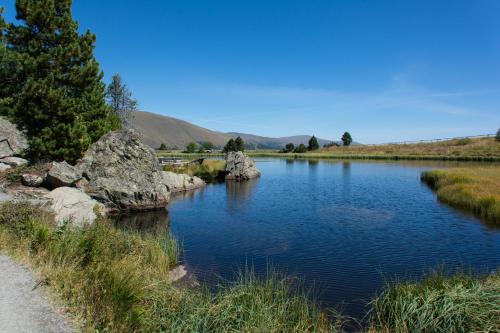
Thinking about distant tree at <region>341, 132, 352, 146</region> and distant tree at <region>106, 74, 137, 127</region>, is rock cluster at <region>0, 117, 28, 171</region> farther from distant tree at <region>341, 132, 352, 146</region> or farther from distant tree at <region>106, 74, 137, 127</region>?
distant tree at <region>341, 132, 352, 146</region>

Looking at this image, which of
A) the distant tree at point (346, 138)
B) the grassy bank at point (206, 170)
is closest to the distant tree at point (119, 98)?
the grassy bank at point (206, 170)

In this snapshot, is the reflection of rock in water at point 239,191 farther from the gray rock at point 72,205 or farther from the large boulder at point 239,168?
the gray rock at point 72,205

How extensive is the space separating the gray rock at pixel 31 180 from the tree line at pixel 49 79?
141 inches

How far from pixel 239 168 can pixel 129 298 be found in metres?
44.4

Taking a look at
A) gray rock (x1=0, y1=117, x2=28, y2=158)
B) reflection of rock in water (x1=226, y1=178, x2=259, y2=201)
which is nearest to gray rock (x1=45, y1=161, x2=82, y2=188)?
gray rock (x1=0, y1=117, x2=28, y2=158)

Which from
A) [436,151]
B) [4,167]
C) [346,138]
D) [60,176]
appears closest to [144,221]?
[60,176]

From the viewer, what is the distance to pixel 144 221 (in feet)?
77.7

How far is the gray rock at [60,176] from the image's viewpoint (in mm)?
22391

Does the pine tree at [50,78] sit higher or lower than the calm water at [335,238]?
higher

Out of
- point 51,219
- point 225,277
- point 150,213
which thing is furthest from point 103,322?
point 150,213

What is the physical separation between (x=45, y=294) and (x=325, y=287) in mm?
8673

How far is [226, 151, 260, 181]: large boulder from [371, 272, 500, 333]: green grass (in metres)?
42.2

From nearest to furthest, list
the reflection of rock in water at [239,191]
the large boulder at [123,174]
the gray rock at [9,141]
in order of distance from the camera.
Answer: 1. the large boulder at [123,174]
2. the gray rock at [9,141]
3. the reflection of rock in water at [239,191]

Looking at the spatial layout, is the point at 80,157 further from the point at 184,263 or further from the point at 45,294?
the point at 45,294
